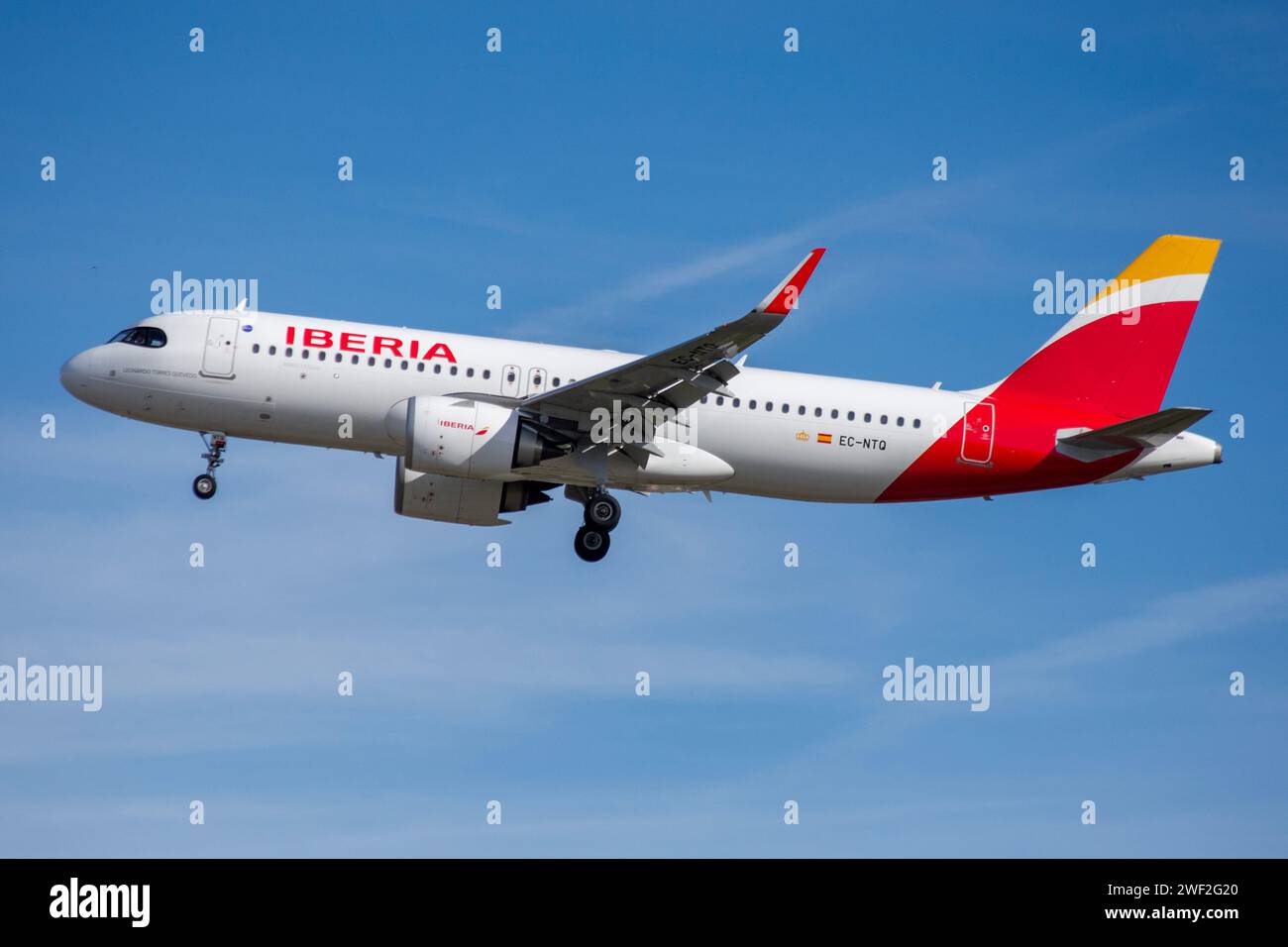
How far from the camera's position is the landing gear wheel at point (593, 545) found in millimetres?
40156

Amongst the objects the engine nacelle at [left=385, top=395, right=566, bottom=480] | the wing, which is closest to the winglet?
the wing

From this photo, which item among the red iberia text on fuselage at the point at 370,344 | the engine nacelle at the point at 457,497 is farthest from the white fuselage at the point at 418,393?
the engine nacelle at the point at 457,497

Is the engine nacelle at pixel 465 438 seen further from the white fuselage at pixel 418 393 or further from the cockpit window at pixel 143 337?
the cockpit window at pixel 143 337

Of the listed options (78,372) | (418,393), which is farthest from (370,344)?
(78,372)

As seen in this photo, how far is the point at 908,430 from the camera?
132 feet

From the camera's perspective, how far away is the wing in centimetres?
3403

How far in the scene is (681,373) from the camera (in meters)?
37.2

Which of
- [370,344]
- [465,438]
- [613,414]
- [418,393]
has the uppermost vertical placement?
[370,344]

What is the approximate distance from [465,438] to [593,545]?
4.46 m

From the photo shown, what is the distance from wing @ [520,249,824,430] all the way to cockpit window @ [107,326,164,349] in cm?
880

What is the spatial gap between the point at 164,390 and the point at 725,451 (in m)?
13.0

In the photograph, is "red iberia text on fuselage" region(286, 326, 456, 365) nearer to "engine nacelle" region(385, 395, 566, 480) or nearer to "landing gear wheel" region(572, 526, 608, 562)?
"engine nacelle" region(385, 395, 566, 480)

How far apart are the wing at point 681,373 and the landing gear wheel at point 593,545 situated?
123 inches

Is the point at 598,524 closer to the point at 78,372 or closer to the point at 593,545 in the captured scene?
the point at 593,545
